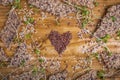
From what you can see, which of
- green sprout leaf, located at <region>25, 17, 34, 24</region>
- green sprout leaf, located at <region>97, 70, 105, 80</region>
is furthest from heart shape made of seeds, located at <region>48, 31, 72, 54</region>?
green sprout leaf, located at <region>97, 70, 105, 80</region>

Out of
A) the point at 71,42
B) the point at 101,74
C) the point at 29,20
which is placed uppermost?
the point at 29,20

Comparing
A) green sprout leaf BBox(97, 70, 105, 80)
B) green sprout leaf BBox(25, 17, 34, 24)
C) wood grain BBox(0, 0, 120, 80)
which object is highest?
green sprout leaf BBox(25, 17, 34, 24)

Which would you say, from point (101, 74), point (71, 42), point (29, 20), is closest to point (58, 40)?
point (71, 42)

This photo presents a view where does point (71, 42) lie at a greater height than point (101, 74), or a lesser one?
greater

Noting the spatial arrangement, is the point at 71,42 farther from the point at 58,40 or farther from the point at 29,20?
the point at 29,20

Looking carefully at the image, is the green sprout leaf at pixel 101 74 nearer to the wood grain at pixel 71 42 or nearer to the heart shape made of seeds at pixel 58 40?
the wood grain at pixel 71 42

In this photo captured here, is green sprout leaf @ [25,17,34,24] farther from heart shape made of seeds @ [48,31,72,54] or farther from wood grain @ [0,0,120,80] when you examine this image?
heart shape made of seeds @ [48,31,72,54]

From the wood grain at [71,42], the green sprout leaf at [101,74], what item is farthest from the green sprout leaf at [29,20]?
the green sprout leaf at [101,74]

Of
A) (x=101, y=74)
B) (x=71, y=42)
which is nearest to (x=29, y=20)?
(x=71, y=42)

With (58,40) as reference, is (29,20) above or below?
above

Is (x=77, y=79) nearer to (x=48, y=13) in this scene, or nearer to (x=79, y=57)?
(x=79, y=57)

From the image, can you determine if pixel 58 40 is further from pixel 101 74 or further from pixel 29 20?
pixel 101 74

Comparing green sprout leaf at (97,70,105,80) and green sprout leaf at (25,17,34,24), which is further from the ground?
green sprout leaf at (25,17,34,24)
